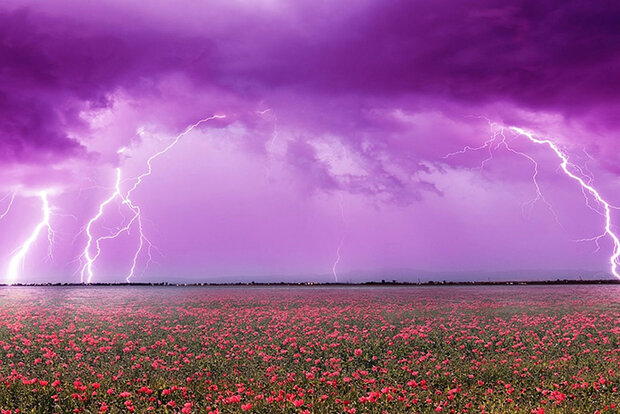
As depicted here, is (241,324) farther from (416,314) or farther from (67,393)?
(67,393)

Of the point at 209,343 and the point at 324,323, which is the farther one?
the point at 324,323

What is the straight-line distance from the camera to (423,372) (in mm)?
12484

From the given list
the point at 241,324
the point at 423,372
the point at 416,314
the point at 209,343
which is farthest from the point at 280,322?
the point at 423,372

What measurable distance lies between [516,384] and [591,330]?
34.2ft

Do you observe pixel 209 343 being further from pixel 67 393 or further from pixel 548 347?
pixel 548 347

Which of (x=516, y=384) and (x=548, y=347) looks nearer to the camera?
(x=516, y=384)

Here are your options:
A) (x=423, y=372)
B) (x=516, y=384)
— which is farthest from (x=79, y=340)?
(x=516, y=384)

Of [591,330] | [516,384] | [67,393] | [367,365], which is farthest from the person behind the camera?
[591,330]

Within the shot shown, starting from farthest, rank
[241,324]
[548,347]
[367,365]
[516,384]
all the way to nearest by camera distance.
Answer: [241,324] < [548,347] < [367,365] < [516,384]

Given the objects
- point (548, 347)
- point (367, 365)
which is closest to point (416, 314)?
point (548, 347)

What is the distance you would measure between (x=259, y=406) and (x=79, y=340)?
11.3 metres

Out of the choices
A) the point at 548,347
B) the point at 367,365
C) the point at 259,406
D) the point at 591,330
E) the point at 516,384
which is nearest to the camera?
the point at 259,406

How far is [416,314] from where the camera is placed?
27.1m

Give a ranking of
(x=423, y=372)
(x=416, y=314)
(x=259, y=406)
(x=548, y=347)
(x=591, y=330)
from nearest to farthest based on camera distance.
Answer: (x=259, y=406), (x=423, y=372), (x=548, y=347), (x=591, y=330), (x=416, y=314)
